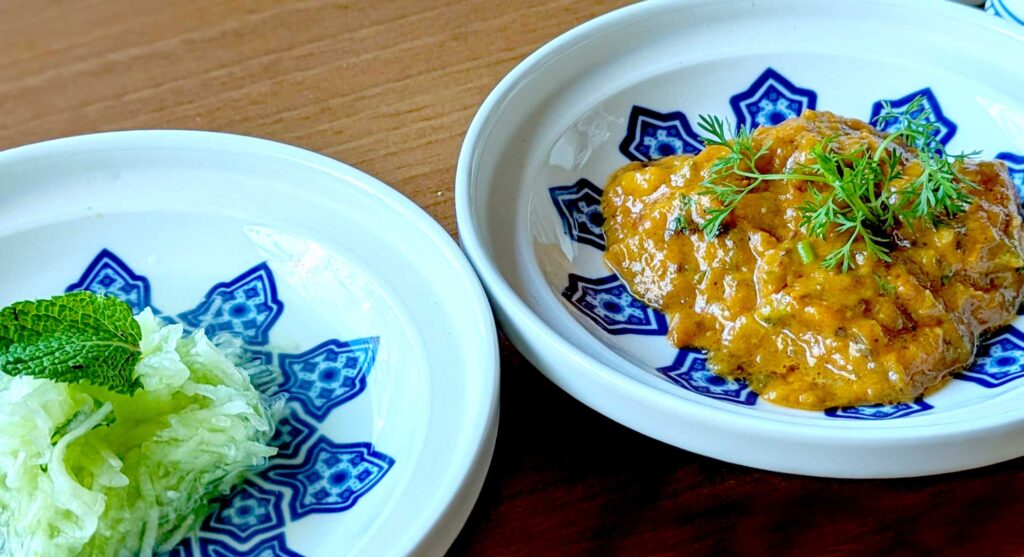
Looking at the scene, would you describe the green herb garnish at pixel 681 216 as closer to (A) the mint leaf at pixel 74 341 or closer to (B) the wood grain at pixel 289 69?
(B) the wood grain at pixel 289 69

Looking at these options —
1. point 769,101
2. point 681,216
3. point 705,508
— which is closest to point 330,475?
point 705,508

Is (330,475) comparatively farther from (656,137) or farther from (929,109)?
(929,109)

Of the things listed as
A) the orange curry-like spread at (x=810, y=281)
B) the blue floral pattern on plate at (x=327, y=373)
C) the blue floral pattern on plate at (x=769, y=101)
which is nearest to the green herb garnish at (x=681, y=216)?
the orange curry-like spread at (x=810, y=281)

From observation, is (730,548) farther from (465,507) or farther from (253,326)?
(253,326)

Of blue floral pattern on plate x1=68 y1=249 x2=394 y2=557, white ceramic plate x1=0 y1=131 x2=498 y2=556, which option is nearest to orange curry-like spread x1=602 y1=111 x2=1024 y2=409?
white ceramic plate x1=0 y1=131 x2=498 y2=556

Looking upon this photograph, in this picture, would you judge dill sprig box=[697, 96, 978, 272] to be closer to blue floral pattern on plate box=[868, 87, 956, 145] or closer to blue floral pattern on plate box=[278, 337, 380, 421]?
blue floral pattern on plate box=[868, 87, 956, 145]
